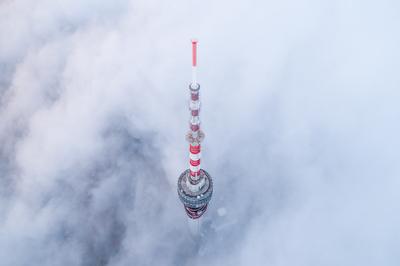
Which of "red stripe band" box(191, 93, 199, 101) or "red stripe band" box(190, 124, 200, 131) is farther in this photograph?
"red stripe band" box(190, 124, 200, 131)

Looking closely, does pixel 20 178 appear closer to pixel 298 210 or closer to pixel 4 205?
→ pixel 4 205

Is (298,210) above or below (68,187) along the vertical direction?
below

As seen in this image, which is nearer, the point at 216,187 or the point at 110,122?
the point at 216,187

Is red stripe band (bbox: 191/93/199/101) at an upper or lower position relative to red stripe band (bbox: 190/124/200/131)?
upper

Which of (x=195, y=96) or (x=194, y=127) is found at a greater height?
(x=195, y=96)

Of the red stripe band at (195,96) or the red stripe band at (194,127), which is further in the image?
the red stripe band at (194,127)

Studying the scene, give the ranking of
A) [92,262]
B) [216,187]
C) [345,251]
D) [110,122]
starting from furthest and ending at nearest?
1. [110,122]
2. [216,187]
3. [92,262]
4. [345,251]

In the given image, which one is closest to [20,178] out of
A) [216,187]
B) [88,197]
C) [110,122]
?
[88,197]

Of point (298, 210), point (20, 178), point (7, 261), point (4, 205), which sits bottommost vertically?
point (298, 210)

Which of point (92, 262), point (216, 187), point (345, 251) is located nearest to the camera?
point (345, 251)

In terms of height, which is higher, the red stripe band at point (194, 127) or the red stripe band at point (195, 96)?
the red stripe band at point (195, 96)

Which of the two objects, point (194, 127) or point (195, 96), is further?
point (194, 127)
